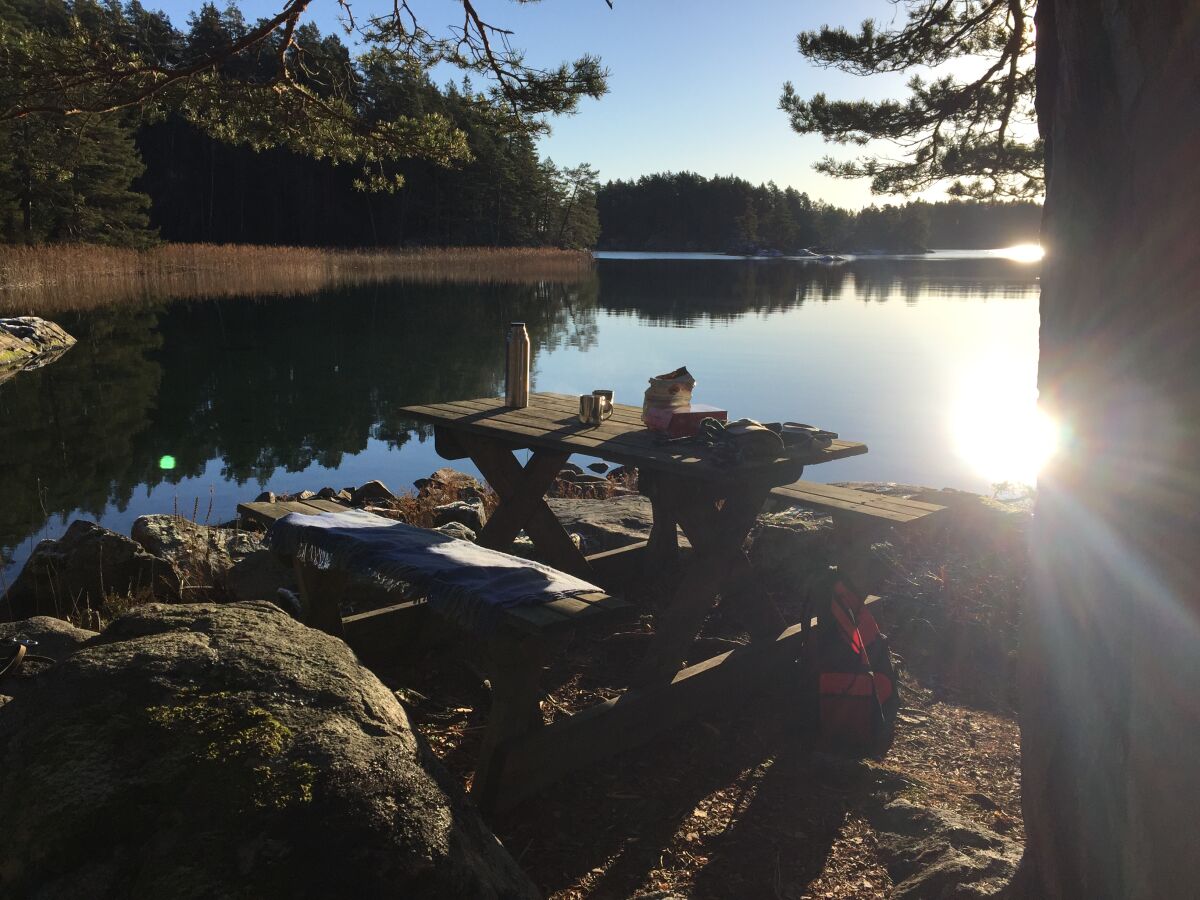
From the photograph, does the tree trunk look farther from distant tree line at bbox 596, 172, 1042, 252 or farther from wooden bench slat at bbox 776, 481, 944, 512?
distant tree line at bbox 596, 172, 1042, 252

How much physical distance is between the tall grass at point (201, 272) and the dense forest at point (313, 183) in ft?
8.76

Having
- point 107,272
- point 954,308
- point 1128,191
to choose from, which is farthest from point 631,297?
point 1128,191

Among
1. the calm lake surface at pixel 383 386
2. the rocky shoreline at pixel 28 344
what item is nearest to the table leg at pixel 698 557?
the calm lake surface at pixel 383 386

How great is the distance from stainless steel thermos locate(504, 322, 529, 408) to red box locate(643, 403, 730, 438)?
3.29 ft

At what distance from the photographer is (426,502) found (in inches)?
267

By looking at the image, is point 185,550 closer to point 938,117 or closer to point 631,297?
point 938,117

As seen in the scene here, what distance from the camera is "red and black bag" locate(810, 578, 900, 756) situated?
337 cm

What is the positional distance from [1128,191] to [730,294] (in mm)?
34263

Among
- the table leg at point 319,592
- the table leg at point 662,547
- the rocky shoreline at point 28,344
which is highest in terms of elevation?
the rocky shoreline at point 28,344

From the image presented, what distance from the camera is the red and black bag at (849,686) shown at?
3.37 meters

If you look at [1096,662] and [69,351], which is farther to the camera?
[69,351]

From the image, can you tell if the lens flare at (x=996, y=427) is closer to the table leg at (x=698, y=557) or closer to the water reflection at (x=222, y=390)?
the table leg at (x=698, y=557)

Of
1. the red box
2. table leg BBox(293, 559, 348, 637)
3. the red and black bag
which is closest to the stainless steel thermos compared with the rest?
the red box

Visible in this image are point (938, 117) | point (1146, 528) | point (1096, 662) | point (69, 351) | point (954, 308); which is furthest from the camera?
point (954, 308)
